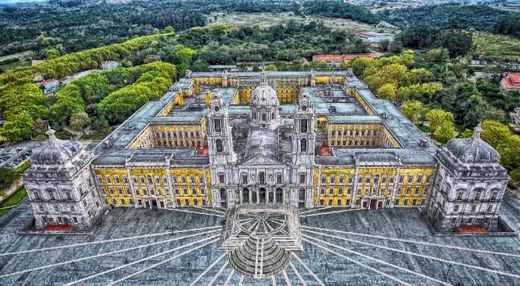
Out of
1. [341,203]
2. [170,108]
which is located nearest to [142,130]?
[170,108]

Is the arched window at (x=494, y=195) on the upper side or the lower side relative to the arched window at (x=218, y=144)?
lower

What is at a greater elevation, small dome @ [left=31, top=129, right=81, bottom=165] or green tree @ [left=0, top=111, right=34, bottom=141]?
small dome @ [left=31, top=129, right=81, bottom=165]

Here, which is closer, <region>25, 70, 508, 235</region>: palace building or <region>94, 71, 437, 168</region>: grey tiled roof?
<region>25, 70, 508, 235</region>: palace building

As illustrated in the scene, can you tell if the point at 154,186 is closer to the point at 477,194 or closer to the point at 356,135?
the point at 356,135

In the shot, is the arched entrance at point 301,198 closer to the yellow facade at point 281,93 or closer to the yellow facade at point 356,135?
the yellow facade at point 356,135

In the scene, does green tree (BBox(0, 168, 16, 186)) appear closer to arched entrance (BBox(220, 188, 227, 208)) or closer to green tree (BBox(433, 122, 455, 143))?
arched entrance (BBox(220, 188, 227, 208))

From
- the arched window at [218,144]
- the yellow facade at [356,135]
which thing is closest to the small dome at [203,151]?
the arched window at [218,144]

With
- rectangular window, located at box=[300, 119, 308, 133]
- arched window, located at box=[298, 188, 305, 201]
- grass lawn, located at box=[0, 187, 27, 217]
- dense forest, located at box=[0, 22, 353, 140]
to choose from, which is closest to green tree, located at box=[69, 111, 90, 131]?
dense forest, located at box=[0, 22, 353, 140]

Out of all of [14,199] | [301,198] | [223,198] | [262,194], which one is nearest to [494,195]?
[301,198]
